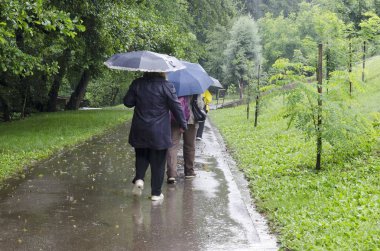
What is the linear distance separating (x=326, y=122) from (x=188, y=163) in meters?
2.53

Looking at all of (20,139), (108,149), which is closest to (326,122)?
(108,149)

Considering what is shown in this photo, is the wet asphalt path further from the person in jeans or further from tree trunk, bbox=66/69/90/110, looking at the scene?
tree trunk, bbox=66/69/90/110

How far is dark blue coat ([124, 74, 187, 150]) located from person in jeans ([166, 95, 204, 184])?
4.37 feet

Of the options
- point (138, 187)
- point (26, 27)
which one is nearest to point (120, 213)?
point (138, 187)

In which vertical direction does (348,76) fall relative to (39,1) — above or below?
below

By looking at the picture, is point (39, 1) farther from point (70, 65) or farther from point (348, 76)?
point (70, 65)

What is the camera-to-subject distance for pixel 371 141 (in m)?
10.6

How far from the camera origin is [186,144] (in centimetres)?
968

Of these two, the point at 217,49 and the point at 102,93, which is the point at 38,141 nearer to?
the point at 102,93

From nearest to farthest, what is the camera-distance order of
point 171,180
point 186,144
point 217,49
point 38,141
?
point 171,180 < point 186,144 < point 38,141 < point 217,49

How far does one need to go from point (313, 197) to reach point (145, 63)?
303 centimetres

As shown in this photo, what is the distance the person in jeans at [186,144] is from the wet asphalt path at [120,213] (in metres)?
0.21

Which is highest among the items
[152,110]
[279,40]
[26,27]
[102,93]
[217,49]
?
[279,40]

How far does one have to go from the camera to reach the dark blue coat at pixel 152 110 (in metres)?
7.49
